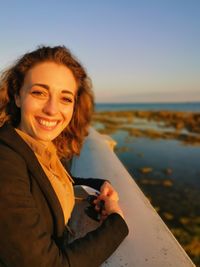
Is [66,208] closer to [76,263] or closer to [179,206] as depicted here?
[76,263]

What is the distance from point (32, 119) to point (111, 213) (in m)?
0.78

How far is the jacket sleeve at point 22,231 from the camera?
1354 mm

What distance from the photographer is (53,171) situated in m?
2.02

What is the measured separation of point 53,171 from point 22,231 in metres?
0.68

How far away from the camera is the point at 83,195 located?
2.67 m

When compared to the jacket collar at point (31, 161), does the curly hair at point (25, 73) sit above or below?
above

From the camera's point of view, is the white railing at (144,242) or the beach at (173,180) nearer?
the white railing at (144,242)

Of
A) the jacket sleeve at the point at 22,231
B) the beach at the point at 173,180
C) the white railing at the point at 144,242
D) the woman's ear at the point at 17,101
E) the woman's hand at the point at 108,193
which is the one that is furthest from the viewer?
the beach at the point at 173,180

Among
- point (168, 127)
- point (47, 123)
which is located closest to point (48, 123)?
point (47, 123)

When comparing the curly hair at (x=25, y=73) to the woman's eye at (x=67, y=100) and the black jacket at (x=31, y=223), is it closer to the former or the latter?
the woman's eye at (x=67, y=100)

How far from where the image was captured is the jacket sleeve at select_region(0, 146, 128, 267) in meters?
1.35

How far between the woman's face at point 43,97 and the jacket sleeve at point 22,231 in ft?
1.69

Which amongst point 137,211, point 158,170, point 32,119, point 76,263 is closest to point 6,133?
point 32,119

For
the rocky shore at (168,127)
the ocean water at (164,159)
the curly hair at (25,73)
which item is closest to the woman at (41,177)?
the curly hair at (25,73)
